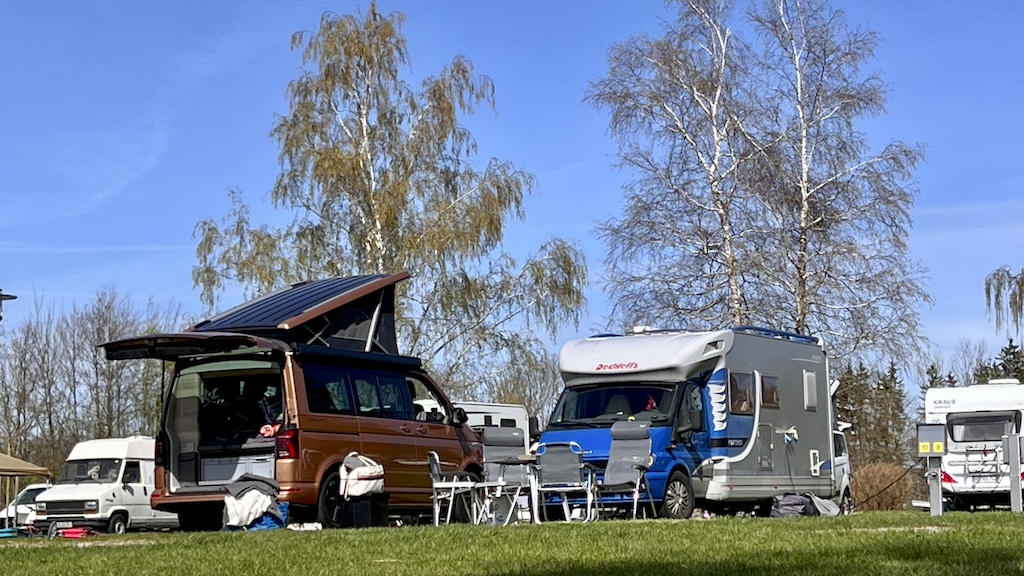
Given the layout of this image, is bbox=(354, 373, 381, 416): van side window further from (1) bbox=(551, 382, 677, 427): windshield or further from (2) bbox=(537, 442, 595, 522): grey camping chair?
(1) bbox=(551, 382, 677, 427): windshield

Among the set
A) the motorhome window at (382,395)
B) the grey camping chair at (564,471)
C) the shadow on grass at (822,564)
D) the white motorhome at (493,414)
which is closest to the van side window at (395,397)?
the motorhome window at (382,395)

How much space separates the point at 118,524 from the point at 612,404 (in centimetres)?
1389

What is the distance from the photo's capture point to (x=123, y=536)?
493 inches

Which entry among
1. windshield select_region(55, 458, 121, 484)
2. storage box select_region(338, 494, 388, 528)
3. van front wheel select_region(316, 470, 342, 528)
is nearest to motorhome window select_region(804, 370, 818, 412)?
storage box select_region(338, 494, 388, 528)

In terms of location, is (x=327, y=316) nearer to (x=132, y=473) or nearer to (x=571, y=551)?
(x=571, y=551)

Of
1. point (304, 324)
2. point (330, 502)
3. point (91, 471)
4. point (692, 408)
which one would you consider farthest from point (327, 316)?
point (91, 471)

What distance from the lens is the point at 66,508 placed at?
2802 cm

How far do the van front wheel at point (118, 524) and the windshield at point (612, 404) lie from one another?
1294cm

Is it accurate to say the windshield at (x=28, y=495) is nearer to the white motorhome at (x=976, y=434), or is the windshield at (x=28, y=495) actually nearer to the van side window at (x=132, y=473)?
the van side window at (x=132, y=473)

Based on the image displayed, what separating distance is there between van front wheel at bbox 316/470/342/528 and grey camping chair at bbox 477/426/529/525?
5.30ft

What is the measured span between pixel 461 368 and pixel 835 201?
979cm

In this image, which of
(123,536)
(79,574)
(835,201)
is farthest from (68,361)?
(79,574)

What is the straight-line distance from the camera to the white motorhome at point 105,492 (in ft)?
91.8

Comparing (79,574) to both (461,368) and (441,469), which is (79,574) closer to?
(441,469)
